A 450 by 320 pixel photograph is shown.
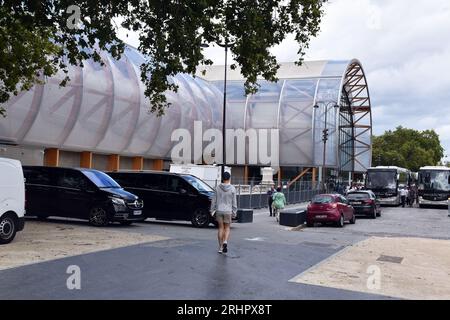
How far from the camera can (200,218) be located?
17.3 metres

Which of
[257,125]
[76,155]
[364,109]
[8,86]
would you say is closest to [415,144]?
[364,109]

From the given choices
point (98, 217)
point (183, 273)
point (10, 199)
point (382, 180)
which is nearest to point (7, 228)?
point (10, 199)

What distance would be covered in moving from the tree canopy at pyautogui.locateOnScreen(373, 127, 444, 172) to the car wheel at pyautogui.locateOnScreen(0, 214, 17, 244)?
100 m

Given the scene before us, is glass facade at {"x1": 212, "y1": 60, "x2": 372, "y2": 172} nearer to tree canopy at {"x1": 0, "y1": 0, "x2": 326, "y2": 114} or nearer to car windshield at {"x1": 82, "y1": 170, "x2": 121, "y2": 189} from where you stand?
car windshield at {"x1": 82, "y1": 170, "x2": 121, "y2": 189}

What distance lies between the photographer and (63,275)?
7793mm

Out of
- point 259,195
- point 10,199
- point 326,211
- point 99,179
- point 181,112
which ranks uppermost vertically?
point 181,112

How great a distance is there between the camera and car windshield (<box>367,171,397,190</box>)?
124 feet

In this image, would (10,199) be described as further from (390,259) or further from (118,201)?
(390,259)

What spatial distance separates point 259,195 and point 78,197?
16.3m

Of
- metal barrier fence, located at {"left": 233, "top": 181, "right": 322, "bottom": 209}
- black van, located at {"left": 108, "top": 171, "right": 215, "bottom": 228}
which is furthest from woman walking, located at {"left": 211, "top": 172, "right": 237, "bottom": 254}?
metal barrier fence, located at {"left": 233, "top": 181, "right": 322, "bottom": 209}

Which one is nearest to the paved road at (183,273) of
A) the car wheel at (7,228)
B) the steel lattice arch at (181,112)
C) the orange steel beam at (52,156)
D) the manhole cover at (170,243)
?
the manhole cover at (170,243)

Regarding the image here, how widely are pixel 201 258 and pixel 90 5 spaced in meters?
5.83
